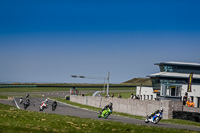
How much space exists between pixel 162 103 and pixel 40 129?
71.7 ft

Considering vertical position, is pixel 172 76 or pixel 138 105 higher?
pixel 172 76

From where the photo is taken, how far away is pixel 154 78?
70688mm

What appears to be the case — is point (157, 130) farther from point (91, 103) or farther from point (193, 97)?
point (91, 103)

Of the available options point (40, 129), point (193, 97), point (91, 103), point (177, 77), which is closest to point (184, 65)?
point (177, 77)

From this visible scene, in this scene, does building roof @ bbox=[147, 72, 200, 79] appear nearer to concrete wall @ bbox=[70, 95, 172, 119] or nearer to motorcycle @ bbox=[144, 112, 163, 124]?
concrete wall @ bbox=[70, 95, 172, 119]

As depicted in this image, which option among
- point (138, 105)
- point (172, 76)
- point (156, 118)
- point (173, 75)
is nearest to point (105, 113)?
point (156, 118)

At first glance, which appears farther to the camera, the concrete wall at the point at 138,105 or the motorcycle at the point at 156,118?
the concrete wall at the point at 138,105

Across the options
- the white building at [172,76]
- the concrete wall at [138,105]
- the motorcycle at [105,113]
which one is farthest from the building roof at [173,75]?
the motorcycle at [105,113]

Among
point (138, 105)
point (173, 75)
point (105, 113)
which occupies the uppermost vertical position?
point (173, 75)

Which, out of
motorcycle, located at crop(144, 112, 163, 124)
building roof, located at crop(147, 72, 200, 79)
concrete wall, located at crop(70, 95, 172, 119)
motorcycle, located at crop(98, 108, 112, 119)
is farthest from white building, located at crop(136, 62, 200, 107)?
motorcycle, located at crop(144, 112, 163, 124)

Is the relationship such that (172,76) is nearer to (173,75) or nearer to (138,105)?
(173,75)

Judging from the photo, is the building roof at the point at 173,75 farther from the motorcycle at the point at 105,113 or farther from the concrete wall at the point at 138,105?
the motorcycle at the point at 105,113

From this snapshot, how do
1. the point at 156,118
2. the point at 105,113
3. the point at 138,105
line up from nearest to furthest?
the point at 156,118 → the point at 105,113 → the point at 138,105

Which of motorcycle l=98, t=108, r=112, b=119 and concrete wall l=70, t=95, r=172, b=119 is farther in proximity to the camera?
concrete wall l=70, t=95, r=172, b=119
